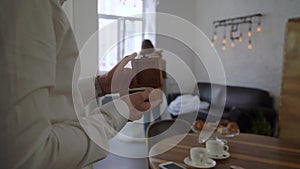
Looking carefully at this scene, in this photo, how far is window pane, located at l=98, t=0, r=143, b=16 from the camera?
14.6 feet

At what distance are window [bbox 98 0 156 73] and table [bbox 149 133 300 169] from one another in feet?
8.58

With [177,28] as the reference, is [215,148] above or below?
below

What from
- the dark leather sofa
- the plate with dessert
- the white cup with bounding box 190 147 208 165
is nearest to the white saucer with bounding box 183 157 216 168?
the white cup with bounding box 190 147 208 165

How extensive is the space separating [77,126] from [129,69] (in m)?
0.18

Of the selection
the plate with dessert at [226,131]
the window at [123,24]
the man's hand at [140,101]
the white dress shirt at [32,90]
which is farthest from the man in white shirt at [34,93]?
the window at [123,24]

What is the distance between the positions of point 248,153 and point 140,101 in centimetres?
123

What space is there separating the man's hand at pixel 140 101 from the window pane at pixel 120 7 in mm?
4061

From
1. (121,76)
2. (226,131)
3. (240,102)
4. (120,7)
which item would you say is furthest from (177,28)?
(121,76)

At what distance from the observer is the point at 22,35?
16.8 inches

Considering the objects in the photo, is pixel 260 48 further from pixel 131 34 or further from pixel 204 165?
pixel 204 165

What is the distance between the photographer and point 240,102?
425cm

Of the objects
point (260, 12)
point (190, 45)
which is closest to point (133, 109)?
point (260, 12)

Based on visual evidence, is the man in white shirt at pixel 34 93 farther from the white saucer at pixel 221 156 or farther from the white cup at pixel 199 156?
the white saucer at pixel 221 156

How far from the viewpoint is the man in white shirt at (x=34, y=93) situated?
42 cm
